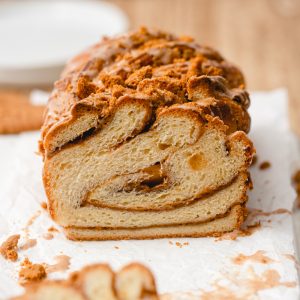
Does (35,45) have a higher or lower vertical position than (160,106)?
lower

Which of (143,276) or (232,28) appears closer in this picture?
(143,276)

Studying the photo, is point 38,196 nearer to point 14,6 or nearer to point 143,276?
point 143,276

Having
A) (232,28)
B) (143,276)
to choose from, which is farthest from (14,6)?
(143,276)

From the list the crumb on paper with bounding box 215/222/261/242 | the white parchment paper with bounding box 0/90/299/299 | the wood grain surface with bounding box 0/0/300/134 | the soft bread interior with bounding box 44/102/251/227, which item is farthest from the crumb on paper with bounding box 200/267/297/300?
the wood grain surface with bounding box 0/0/300/134

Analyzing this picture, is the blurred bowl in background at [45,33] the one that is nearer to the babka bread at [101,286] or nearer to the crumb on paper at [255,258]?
the crumb on paper at [255,258]

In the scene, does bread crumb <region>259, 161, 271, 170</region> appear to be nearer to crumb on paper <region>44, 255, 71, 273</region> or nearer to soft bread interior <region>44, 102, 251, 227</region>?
soft bread interior <region>44, 102, 251, 227</region>

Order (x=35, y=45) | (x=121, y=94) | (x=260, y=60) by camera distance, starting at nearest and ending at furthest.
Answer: (x=121, y=94)
(x=35, y=45)
(x=260, y=60)
